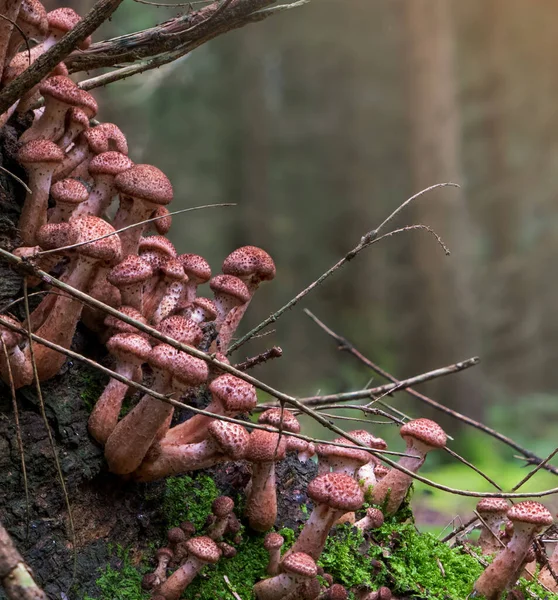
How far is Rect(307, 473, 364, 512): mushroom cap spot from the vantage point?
2281mm

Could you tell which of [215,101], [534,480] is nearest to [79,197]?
[534,480]

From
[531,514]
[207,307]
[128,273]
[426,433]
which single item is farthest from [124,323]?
[531,514]

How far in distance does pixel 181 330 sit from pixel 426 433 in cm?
116

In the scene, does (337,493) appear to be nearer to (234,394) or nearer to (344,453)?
(344,453)

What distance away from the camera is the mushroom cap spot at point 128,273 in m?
2.47

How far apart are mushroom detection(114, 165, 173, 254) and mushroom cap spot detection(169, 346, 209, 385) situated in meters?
0.73

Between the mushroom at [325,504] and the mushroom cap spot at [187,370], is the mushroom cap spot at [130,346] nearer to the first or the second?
the mushroom cap spot at [187,370]

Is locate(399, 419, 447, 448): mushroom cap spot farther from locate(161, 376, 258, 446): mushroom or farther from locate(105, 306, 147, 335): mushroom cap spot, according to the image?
locate(105, 306, 147, 335): mushroom cap spot

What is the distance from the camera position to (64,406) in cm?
248

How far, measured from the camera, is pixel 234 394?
2322 mm

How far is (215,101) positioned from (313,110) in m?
3.38

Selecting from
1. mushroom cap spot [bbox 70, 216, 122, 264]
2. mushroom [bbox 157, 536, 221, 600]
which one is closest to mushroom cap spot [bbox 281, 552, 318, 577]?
mushroom [bbox 157, 536, 221, 600]

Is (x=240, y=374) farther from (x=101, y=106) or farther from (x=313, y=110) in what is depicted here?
(x=313, y=110)

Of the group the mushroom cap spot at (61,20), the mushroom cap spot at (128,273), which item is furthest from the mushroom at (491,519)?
the mushroom cap spot at (61,20)
